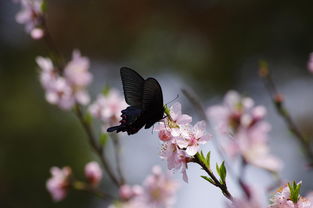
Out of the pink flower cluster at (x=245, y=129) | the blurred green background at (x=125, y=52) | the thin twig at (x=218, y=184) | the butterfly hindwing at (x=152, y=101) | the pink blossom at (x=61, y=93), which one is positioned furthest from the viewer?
the blurred green background at (x=125, y=52)

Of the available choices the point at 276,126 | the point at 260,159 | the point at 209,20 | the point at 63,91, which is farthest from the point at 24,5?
the point at 209,20

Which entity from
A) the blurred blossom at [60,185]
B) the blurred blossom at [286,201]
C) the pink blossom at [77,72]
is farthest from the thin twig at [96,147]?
the blurred blossom at [286,201]

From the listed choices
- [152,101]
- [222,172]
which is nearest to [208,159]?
[222,172]

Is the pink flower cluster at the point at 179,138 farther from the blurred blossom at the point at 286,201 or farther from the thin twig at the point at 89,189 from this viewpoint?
the thin twig at the point at 89,189

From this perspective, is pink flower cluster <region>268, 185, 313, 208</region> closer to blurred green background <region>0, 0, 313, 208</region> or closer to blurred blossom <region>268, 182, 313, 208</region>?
blurred blossom <region>268, 182, 313, 208</region>

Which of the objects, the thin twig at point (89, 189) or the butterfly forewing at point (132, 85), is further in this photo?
the thin twig at point (89, 189)

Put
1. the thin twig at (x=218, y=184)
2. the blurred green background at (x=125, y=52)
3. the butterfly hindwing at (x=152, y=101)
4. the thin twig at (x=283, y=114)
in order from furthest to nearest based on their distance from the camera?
the blurred green background at (x=125, y=52) < the thin twig at (x=283, y=114) < the butterfly hindwing at (x=152, y=101) < the thin twig at (x=218, y=184)
